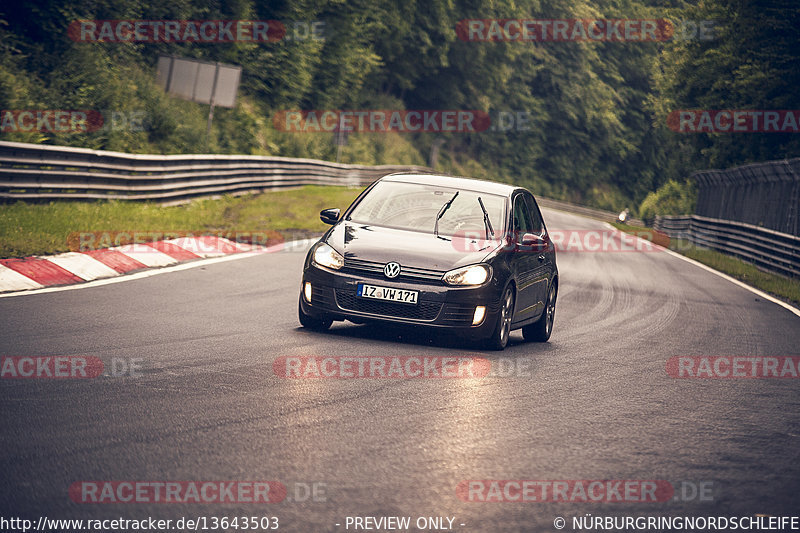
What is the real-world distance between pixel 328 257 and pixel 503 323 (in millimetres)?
1741

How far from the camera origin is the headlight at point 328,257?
31.2 feet

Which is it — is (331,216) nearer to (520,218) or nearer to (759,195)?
(520,218)

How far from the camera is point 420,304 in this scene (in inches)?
365

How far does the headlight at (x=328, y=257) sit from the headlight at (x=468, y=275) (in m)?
0.98

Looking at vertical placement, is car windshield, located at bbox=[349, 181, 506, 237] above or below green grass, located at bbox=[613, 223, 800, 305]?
above

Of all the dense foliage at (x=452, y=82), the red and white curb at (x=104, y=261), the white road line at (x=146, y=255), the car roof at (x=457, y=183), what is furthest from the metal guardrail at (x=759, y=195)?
the white road line at (x=146, y=255)

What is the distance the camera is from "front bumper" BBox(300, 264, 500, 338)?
928 centimetres

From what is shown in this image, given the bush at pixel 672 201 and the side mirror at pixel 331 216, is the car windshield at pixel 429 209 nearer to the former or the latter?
the side mirror at pixel 331 216

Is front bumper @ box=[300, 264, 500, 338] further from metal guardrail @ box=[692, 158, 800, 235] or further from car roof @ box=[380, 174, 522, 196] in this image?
metal guardrail @ box=[692, 158, 800, 235]

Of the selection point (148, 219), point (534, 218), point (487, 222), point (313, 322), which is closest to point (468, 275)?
point (487, 222)

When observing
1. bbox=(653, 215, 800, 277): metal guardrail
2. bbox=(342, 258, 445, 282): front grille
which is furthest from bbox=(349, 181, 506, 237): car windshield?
bbox=(653, 215, 800, 277): metal guardrail

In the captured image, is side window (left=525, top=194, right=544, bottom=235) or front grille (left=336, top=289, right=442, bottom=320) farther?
side window (left=525, top=194, right=544, bottom=235)

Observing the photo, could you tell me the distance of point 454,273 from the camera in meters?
9.36

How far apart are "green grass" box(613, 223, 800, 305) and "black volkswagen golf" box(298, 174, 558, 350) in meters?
9.12
